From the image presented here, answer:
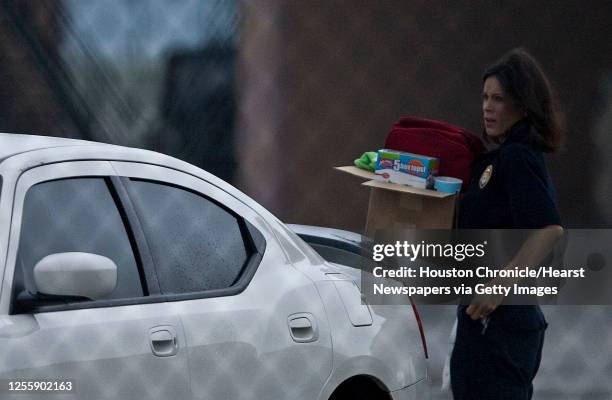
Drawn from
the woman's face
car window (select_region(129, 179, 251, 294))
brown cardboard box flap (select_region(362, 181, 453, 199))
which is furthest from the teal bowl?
car window (select_region(129, 179, 251, 294))

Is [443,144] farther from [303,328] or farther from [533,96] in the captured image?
[303,328]

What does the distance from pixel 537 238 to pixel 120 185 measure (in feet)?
3.79

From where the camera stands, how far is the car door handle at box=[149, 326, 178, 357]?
2.89 metres

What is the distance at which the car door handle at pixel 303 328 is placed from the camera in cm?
326

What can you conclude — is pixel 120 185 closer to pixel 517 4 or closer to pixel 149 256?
pixel 149 256

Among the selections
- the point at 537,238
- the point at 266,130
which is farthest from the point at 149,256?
the point at 266,130

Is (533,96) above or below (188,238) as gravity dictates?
above

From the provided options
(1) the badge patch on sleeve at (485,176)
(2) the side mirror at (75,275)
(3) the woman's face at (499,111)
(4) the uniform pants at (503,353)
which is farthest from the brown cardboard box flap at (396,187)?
(2) the side mirror at (75,275)

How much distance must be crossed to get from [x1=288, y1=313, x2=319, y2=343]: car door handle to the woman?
1.53 ft

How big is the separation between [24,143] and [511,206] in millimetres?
1336

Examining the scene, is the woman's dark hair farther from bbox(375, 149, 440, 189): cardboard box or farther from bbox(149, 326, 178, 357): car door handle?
bbox(149, 326, 178, 357): car door handle

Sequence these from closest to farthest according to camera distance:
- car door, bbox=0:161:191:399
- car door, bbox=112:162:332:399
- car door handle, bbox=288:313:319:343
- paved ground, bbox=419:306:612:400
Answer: car door, bbox=0:161:191:399
car door, bbox=112:162:332:399
car door handle, bbox=288:313:319:343
paved ground, bbox=419:306:612:400

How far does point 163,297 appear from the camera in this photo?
119 inches

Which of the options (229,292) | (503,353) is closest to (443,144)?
(503,353)
